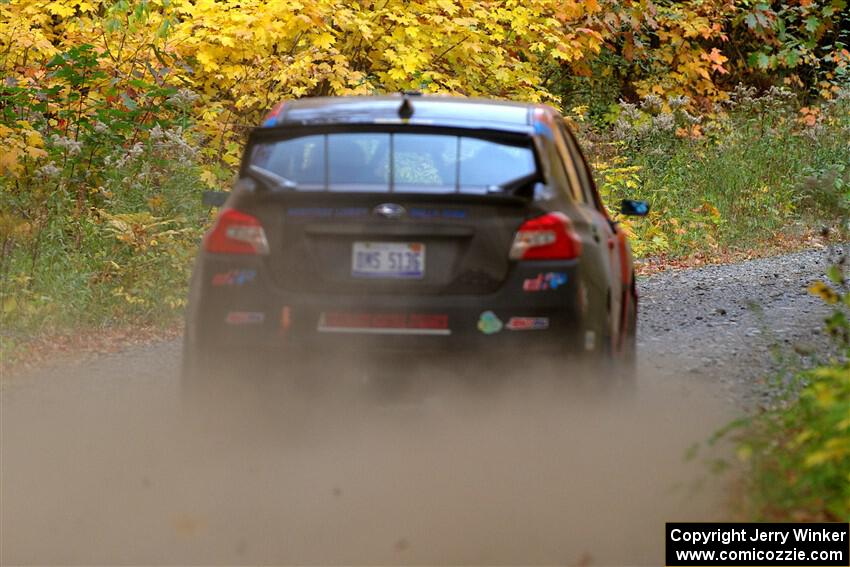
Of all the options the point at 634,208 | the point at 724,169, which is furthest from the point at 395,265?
the point at 724,169

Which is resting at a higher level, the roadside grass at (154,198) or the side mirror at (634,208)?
the side mirror at (634,208)

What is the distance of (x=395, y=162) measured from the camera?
6.25 metres

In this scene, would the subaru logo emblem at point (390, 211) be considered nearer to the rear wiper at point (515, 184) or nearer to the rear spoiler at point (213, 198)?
the rear wiper at point (515, 184)

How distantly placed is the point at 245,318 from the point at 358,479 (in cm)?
82

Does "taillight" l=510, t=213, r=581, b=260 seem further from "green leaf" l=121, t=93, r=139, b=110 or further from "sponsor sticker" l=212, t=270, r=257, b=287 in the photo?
"green leaf" l=121, t=93, r=139, b=110

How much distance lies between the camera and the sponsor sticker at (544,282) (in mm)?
5957

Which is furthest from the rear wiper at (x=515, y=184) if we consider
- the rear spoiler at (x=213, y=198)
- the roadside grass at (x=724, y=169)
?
the roadside grass at (x=724, y=169)

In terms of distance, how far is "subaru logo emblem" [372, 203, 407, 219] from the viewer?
19.6ft

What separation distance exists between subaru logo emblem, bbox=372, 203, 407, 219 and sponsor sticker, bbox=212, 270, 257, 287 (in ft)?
1.91

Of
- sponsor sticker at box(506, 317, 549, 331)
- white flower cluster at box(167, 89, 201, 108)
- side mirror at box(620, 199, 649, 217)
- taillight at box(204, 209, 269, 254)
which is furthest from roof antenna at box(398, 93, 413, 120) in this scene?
white flower cluster at box(167, 89, 201, 108)

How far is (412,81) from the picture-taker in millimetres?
15758

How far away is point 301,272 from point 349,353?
1.29 feet

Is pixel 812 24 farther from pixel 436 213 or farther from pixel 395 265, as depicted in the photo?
pixel 395 265

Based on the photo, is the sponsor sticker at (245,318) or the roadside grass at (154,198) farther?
the roadside grass at (154,198)
